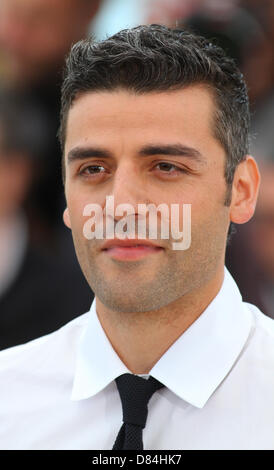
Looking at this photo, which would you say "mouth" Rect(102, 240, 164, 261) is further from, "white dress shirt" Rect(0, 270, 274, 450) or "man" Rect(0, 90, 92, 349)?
"man" Rect(0, 90, 92, 349)

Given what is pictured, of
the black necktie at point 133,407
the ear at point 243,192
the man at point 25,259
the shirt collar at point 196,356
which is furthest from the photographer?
the man at point 25,259

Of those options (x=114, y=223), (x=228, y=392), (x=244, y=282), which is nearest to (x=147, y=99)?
(x=114, y=223)

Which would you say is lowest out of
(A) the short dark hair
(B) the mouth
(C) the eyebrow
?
(B) the mouth

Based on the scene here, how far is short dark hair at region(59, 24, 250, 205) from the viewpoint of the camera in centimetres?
238

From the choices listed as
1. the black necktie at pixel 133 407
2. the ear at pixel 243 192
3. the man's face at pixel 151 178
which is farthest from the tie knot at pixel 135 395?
the ear at pixel 243 192

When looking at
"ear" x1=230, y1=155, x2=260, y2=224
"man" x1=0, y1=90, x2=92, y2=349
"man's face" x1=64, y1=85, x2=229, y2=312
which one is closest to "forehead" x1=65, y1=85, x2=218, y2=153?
"man's face" x1=64, y1=85, x2=229, y2=312

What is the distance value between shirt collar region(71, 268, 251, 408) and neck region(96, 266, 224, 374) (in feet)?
0.09

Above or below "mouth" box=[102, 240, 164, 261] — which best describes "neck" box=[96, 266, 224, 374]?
below

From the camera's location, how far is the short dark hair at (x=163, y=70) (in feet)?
7.79

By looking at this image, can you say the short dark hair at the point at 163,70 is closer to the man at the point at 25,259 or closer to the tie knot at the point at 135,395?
the tie knot at the point at 135,395

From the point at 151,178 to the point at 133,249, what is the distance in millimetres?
233
